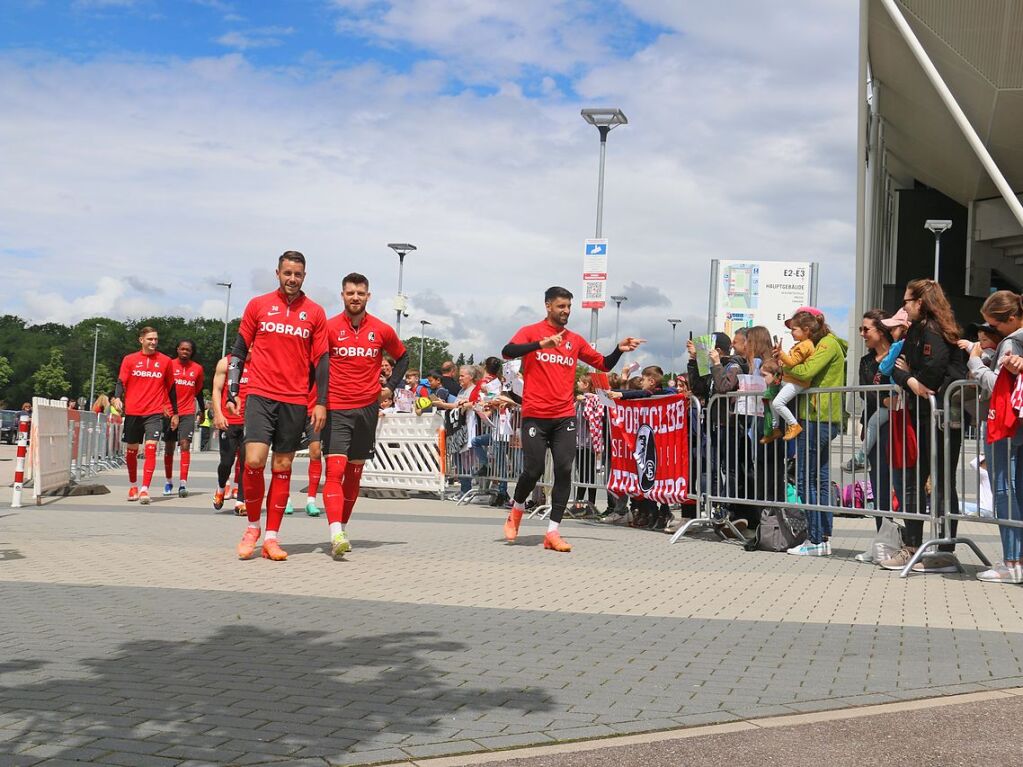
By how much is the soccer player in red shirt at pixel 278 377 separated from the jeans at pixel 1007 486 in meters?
4.66

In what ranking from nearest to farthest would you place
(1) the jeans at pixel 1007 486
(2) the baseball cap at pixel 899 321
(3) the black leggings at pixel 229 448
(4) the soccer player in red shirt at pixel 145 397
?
(1) the jeans at pixel 1007 486 → (2) the baseball cap at pixel 899 321 → (3) the black leggings at pixel 229 448 → (4) the soccer player in red shirt at pixel 145 397

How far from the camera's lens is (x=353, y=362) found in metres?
8.80

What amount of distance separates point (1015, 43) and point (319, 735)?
3848 centimetres

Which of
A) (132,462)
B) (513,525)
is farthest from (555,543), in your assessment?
(132,462)

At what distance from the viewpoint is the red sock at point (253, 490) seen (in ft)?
27.6

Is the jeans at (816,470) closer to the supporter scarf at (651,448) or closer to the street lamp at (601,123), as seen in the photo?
the supporter scarf at (651,448)

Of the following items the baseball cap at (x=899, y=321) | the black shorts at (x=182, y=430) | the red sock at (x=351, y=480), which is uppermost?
the baseball cap at (x=899, y=321)

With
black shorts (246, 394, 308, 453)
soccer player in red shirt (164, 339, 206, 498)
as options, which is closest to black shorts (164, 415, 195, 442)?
soccer player in red shirt (164, 339, 206, 498)

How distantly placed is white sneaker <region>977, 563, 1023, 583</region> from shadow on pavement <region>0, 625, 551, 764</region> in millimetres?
4303

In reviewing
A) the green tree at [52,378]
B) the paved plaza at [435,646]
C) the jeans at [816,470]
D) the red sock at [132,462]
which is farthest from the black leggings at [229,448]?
the green tree at [52,378]

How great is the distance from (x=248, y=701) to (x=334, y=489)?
4.52 m

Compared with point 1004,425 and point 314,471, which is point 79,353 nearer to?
point 314,471

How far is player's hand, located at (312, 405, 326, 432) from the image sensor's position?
8.36 meters

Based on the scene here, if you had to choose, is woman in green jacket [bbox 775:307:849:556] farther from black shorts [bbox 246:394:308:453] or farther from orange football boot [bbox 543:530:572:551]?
black shorts [bbox 246:394:308:453]
